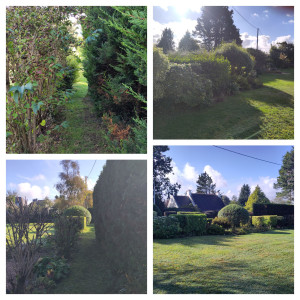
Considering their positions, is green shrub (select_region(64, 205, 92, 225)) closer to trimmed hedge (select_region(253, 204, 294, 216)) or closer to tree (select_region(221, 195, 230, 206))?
tree (select_region(221, 195, 230, 206))

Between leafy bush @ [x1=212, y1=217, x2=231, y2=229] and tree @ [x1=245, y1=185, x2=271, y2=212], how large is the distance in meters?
0.25

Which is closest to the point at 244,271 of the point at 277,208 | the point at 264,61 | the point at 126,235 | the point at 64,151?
the point at 277,208

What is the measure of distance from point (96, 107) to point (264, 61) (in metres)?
2.82

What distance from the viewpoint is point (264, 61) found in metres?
2.62

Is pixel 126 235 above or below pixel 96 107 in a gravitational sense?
below

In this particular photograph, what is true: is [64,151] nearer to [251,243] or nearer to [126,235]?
[126,235]

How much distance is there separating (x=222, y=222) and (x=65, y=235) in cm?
168

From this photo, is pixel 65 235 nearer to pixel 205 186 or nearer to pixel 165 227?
pixel 165 227

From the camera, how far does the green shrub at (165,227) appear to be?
8.21 feet

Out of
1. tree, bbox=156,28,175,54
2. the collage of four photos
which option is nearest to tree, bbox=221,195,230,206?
the collage of four photos

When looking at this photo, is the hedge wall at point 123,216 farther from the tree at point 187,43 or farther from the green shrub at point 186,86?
the tree at point 187,43
